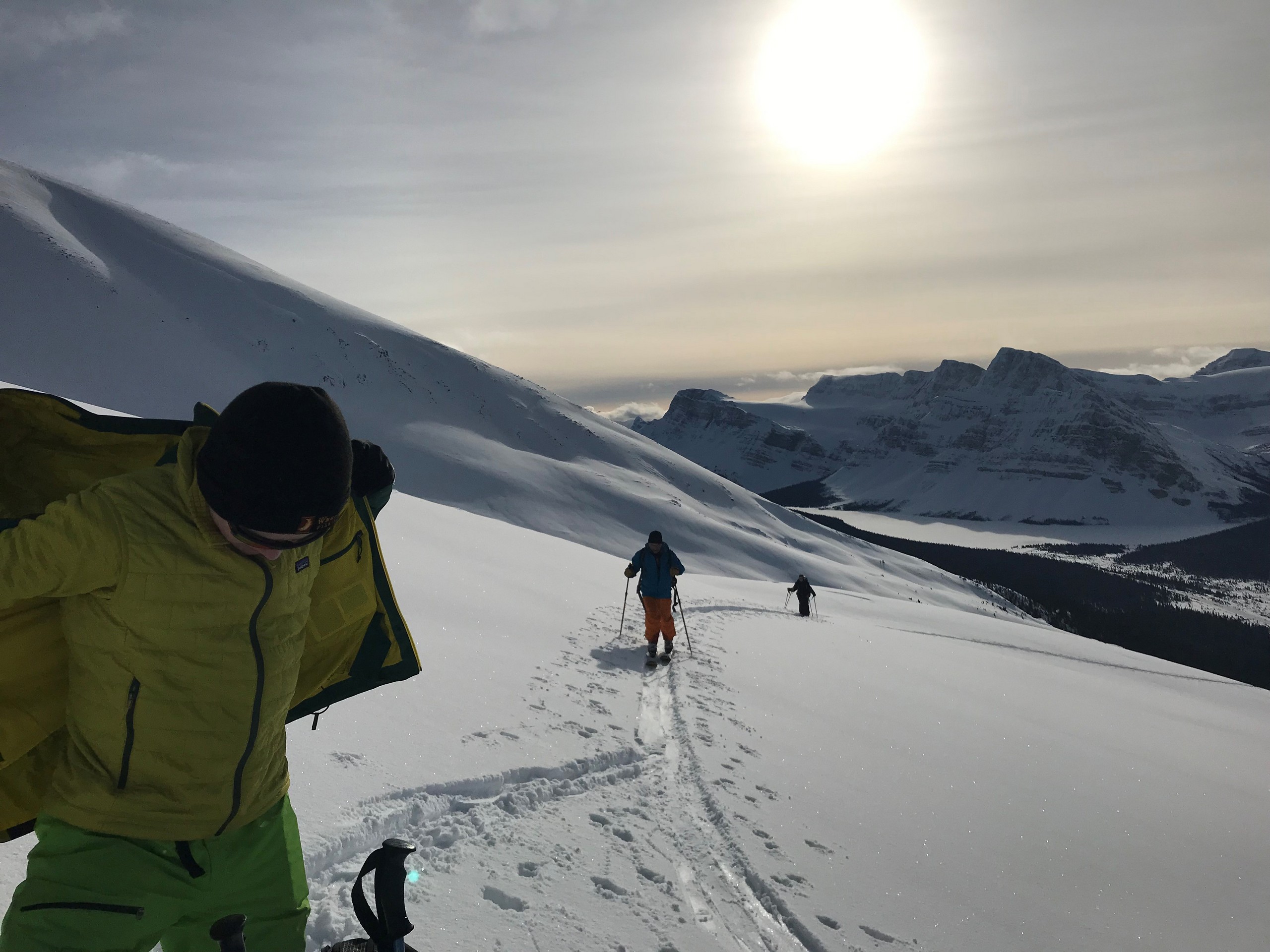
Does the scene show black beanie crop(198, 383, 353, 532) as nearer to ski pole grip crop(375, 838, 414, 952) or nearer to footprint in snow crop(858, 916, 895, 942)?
ski pole grip crop(375, 838, 414, 952)

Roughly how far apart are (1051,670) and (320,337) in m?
77.2

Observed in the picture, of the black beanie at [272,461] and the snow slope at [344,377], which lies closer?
the black beanie at [272,461]

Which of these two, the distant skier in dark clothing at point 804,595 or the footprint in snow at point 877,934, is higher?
the distant skier in dark clothing at point 804,595

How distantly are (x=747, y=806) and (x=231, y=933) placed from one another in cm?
484

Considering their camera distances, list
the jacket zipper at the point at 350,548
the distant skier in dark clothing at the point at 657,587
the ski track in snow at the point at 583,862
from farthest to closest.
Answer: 1. the distant skier in dark clothing at the point at 657,587
2. the ski track in snow at the point at 583,862
3. the jacket zipper at the point at 350,548

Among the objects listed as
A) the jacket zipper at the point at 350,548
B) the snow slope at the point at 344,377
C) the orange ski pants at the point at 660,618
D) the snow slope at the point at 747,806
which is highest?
the snow slope at the point at 344,377

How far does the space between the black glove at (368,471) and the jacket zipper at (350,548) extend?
187 millimetres

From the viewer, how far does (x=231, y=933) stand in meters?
1.95

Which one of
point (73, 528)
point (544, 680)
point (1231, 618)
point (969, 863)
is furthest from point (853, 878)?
point (1231, 618)

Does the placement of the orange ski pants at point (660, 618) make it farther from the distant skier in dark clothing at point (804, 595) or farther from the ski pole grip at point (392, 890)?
the distant skier in dark clothing at point (804, 595)

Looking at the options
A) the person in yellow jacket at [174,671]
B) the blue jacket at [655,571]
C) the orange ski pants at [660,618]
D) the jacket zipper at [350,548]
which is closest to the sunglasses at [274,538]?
the person in yellow jacket at [174,671]

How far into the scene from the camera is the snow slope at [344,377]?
53.9m

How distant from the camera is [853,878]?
5.08m

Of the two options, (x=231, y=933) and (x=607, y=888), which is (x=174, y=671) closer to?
(x=231, y=933)
